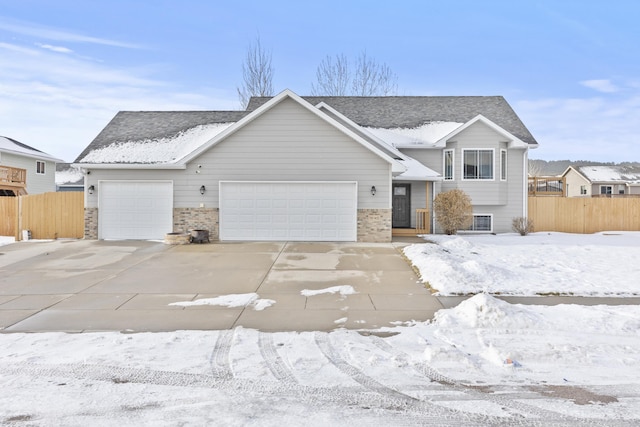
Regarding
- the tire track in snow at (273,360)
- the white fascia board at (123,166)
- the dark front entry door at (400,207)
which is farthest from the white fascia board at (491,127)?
the tire track in snow at (273,360)

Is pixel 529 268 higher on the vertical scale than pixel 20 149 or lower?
lower

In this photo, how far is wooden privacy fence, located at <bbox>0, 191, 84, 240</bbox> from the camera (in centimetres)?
1608

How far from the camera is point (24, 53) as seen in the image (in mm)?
16625

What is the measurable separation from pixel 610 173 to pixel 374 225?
136 feet

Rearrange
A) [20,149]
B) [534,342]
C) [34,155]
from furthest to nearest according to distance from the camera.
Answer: [34,155]
[20,149]
[534,342]

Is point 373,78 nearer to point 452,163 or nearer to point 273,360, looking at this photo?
point 452,163

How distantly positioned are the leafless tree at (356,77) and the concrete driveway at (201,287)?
22.4 meters

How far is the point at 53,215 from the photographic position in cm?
1614

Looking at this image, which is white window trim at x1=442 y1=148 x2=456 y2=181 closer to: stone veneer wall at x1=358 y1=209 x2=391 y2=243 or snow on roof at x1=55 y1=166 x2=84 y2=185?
stone veneer wall at x1=358 y1=209 x2=391 y2=243

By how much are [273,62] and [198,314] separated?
96.0 feet

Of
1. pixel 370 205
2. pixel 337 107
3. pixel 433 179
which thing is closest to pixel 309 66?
pixel 337 107

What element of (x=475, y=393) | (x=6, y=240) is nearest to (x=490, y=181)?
Result: (x=475, y=393)

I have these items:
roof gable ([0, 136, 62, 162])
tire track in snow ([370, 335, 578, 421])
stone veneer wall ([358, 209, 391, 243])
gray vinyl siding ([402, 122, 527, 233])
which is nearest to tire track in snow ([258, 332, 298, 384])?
tire track in snow ([370, 335, 578, 421])

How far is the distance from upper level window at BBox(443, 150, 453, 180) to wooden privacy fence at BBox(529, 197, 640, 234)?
14.1 feet
